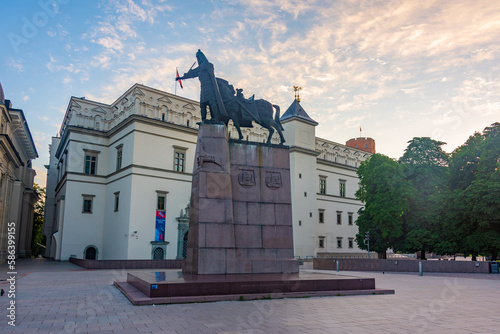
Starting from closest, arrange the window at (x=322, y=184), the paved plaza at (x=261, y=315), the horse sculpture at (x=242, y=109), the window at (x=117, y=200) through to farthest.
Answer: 1. the paved plaza at (x=261, y=315)
2. the horse sculpture at (x=242, y=109)
3. the window at (x=117, y=200)
4. the window at (x=322, y=184)

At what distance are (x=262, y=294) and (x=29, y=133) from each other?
42.0 meters

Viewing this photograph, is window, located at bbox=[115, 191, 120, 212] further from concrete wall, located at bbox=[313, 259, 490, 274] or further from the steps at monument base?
the steps at monument base

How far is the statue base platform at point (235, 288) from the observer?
10.6 m

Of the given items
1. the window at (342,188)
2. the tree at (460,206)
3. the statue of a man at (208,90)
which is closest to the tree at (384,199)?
the tree at (460,206)

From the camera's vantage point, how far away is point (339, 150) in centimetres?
5909

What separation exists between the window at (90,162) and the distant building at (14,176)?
6.00 meters

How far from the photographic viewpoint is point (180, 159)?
130 ft

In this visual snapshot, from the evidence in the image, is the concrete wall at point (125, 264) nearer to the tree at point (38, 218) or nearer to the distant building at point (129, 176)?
the distant building at point (129, 176)

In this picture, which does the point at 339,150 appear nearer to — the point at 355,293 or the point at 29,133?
the point at 29,133

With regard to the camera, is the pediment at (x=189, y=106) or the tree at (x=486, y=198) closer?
the tree at (x=486, y=198)

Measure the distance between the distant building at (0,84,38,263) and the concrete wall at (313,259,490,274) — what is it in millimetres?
20864

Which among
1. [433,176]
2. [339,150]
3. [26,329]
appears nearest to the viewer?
[26,329]

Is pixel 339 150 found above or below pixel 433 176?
above

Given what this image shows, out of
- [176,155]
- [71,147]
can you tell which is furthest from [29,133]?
[176,155]
